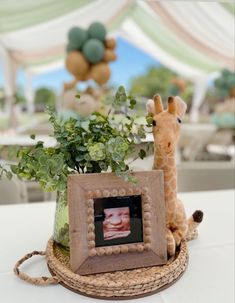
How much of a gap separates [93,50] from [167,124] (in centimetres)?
194

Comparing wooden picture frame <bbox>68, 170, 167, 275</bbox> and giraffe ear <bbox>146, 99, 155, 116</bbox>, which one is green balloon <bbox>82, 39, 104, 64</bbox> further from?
wooden picture frame <bbox>68, 170, 167, 275</bbox>

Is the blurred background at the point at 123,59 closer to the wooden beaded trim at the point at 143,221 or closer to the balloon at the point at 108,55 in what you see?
the balloon at the point at 108,55

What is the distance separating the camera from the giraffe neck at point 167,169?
2.00 ft

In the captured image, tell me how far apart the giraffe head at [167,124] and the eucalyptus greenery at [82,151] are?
1.4 inches

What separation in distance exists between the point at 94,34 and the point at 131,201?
7.11 ft

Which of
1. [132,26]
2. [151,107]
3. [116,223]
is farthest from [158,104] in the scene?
[132,26]

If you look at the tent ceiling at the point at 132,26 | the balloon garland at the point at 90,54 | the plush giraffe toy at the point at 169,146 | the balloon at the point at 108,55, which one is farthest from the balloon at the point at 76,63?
the plush giraffe toy at the point at 169,146

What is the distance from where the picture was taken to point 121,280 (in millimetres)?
523

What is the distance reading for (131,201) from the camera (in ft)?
1.82

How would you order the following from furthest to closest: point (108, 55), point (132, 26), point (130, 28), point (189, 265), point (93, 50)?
point (130, 28)
point (132, 26)
point (108, 55)
point (93, 50)
point (189, 265)

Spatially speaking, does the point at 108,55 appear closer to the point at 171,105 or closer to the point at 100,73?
the point at 100,73

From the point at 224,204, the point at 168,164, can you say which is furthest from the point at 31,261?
the point at 224,204

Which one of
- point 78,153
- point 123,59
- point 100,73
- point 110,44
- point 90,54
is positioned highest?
point 123,59

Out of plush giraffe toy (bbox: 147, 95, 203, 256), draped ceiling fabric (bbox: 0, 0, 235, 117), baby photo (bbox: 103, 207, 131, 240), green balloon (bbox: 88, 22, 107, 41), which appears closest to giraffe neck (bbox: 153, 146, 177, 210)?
plush giraffe toy (bbox: 147, 95, 203, 256)
